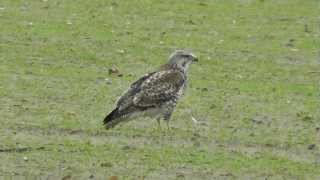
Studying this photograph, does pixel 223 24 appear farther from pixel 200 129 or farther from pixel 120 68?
pixel 200 129

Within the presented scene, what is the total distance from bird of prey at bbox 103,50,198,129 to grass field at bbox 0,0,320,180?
0.74ft

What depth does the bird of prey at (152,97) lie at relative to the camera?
52.8ft

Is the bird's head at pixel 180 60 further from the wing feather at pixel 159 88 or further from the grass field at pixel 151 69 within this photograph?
the grass field at pixel 151 69

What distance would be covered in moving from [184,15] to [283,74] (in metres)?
5.86

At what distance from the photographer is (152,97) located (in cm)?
1675

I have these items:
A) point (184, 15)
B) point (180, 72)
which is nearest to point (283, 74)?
point (180, 72)

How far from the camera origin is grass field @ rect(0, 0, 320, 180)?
48.3 ft

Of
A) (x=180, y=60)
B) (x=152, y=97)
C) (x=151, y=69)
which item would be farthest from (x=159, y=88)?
(x=151, y=69)

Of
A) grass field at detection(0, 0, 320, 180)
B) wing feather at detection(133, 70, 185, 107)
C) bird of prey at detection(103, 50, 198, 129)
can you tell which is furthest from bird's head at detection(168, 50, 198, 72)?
grass field at detection(0, 0, 320, 180)

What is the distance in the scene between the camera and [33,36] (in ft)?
77.2

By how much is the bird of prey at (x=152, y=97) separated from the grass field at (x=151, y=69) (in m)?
0.23

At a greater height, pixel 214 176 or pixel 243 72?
pixel 214 176

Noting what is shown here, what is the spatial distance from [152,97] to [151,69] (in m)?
4.41

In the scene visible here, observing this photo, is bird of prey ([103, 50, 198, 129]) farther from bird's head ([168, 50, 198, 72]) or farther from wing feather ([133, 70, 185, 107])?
bird's head ([168, 50, 198, 72])
